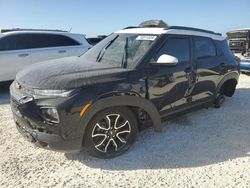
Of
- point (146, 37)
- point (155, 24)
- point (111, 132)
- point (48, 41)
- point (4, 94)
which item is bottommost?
point (4, 94)

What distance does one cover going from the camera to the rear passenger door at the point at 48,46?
7.23m

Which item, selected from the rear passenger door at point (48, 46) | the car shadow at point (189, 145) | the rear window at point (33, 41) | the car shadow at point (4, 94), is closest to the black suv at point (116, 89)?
the car shadow at point (189, 145)

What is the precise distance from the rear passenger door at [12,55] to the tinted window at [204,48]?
15.5 feet

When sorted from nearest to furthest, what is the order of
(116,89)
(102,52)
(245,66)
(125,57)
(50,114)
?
(50,114), (116,89), (125,57), (102,52), (245,66)

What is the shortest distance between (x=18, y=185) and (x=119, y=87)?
65.1 inches

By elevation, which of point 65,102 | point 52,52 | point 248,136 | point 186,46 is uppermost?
point 186,46

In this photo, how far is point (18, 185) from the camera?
9.59 ft

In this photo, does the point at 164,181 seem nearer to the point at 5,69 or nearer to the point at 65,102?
the point at 65,102

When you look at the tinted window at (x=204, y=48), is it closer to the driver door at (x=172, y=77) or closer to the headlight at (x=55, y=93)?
the driver door at (x=172, y=77)

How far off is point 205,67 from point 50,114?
2.89 metres

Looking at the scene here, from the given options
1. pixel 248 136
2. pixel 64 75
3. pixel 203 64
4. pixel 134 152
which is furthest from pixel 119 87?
pixel 248 136

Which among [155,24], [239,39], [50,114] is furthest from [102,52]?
[239,39]

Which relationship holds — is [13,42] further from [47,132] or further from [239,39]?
[239,39]

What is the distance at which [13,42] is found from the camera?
6.95 m
